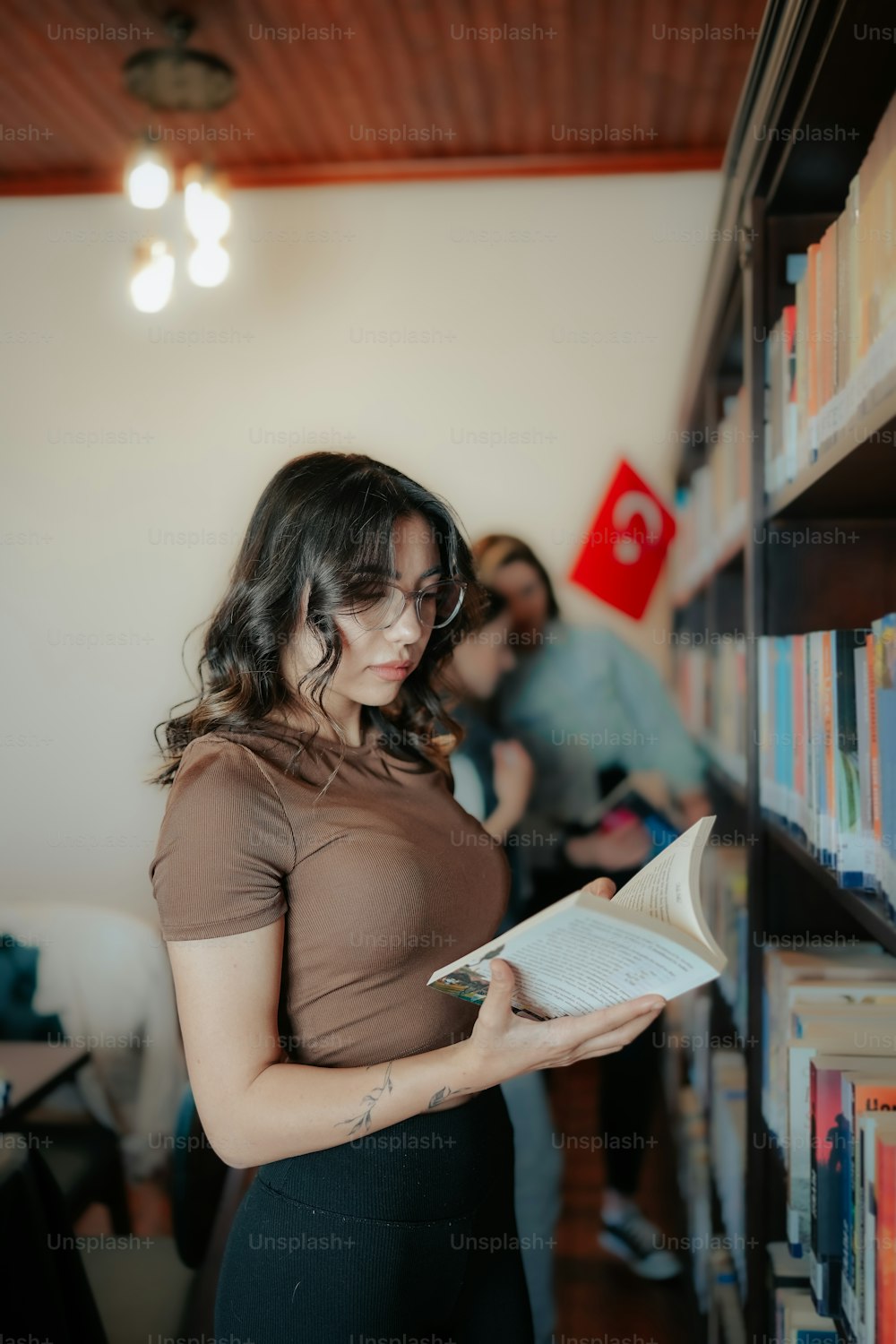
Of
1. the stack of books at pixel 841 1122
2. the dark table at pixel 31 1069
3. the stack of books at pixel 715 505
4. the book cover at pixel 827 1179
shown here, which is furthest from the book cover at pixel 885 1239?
the dark table at pixel 31 1069

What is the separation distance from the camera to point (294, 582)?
113 cm

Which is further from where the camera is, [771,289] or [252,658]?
[771,289]

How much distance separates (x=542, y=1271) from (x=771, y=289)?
1897 millimetres

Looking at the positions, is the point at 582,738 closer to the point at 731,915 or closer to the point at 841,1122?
the point at 731,915

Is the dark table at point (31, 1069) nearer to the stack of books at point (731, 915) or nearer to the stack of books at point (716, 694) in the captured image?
the stack of books at point (731, 915)

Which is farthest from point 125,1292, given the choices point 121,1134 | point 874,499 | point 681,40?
point 681,40

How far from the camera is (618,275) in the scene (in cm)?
256

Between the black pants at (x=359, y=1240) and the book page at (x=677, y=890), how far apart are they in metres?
0.36

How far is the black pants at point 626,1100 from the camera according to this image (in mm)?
2418

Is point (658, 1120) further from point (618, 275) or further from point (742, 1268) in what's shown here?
point (618, 275)

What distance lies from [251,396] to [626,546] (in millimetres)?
1073

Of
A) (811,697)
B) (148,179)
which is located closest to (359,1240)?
(811,697)

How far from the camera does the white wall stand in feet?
7.67

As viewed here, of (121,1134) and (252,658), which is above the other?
(252,658)
